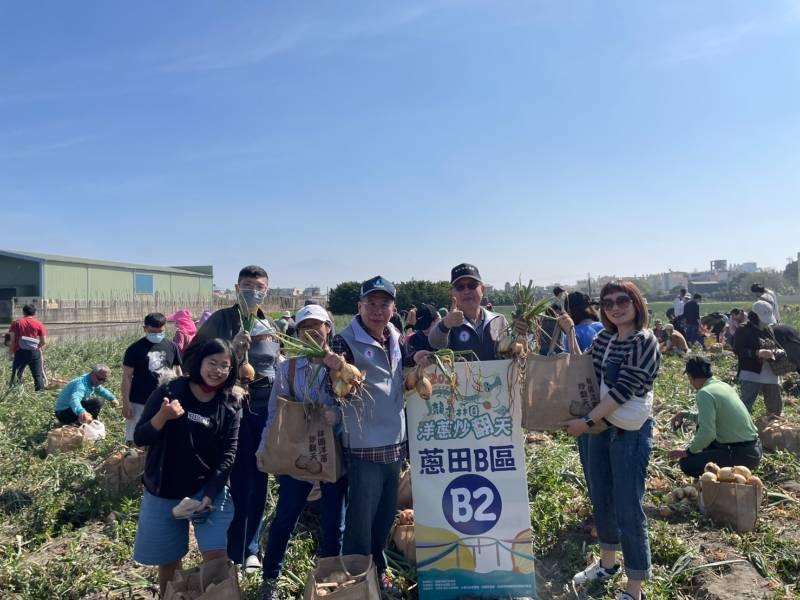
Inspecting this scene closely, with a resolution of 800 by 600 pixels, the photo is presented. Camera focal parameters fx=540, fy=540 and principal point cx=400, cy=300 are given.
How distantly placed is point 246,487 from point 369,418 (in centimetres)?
114

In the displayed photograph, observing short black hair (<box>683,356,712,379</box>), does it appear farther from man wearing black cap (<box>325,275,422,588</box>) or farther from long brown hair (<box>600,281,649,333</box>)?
man wearing black cap (<box>325,275,422,588</box>)

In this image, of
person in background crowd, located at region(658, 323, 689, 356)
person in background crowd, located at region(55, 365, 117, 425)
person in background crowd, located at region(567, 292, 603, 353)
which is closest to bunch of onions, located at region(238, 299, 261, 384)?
person in background crowd, located at region(567, 292, 603, 353)

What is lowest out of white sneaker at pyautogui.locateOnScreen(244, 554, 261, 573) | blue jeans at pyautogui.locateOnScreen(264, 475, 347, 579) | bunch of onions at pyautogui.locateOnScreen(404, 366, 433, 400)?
white sneaker at pyautogui.locateOnScreen(244, 554, 261, 573)

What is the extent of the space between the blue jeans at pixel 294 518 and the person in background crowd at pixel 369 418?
0.41 feet

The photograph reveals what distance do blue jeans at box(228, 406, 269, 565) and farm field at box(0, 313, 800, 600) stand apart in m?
0.25

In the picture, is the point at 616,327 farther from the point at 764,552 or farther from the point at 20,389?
the point at 20,389

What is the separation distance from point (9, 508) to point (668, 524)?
564cm

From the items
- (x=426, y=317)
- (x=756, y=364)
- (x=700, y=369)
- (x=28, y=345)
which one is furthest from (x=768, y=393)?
(x=28, y=345)

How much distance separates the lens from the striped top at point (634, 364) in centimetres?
306

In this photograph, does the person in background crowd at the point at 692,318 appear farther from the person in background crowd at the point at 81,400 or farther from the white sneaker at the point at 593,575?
the person in background crowd at the point at 81,400

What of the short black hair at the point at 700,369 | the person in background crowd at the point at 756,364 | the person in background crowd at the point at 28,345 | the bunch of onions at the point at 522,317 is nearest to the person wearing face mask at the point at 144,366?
the bunch of onions at the point at 522,317

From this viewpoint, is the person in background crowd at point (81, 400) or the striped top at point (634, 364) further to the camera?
the person in background crowd at point (81, 400)

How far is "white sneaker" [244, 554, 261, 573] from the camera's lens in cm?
365

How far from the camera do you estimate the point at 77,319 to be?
2906cm
